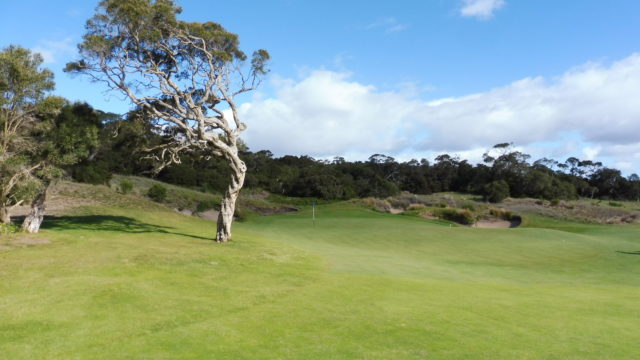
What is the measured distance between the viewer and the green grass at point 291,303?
8906 mm

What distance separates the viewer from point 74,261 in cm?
1734

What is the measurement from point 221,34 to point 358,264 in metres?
16.9

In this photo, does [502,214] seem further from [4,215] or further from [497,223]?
[4,215]

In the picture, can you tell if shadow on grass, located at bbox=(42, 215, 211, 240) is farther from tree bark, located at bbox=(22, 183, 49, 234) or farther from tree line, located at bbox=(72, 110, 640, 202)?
tree line, located at bbox=(72, 110, 640, 202)

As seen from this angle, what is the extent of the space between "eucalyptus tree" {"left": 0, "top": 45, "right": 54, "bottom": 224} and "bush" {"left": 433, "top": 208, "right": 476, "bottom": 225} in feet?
149

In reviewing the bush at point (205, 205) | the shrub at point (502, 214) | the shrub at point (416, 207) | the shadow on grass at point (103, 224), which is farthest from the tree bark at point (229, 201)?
the shrub at point (502, 214)

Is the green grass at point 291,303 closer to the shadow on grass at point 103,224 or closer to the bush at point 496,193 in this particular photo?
the shadow on grass at point 103,224

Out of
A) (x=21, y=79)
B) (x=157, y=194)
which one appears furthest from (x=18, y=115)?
(x=157, y=194)

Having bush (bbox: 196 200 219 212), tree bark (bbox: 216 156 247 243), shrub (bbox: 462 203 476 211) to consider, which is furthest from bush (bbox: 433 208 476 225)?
tree bark (bbox: 216 156 247 243)

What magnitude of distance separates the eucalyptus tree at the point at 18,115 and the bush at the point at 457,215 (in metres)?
45.5

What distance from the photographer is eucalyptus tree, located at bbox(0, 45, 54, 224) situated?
22359 mm

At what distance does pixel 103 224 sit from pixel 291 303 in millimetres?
22085

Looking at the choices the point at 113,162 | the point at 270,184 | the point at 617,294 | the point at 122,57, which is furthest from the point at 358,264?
the point at 270,184

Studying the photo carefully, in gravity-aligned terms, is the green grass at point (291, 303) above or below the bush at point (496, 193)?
below
